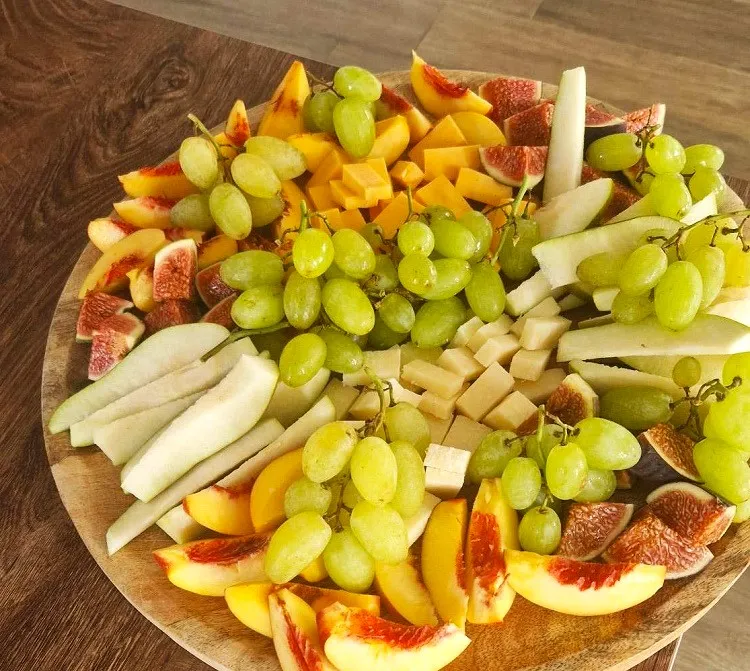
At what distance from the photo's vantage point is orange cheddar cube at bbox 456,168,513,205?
55.2 inches

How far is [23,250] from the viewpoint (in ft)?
5.23

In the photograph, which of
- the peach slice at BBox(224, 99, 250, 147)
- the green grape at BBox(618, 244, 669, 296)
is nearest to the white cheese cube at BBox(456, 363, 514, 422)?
the green grape at BBox(618, 244, 669, 296)

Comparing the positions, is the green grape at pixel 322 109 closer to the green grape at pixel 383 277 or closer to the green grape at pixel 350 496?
the green grape at pixel 383 277

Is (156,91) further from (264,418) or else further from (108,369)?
(264,418)

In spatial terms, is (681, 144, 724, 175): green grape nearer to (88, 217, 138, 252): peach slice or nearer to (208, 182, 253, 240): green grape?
(208, 182, 253, 240): green grape

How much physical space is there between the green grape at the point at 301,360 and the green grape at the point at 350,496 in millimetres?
177

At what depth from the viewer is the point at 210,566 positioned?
102 cm

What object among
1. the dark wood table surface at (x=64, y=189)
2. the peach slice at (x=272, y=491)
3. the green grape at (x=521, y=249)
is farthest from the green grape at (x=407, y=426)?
the dark wood table surface at (x=64, y=189)

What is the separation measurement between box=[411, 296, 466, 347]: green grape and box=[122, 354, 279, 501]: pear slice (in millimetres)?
247

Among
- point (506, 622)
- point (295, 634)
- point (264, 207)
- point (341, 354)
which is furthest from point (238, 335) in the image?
point (506, 622)

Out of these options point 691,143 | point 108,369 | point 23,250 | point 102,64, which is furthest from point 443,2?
point 108,369

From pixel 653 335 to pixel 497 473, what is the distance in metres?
0.33

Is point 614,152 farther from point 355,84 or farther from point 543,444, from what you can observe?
point 543,444

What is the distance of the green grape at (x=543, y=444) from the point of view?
104cm
